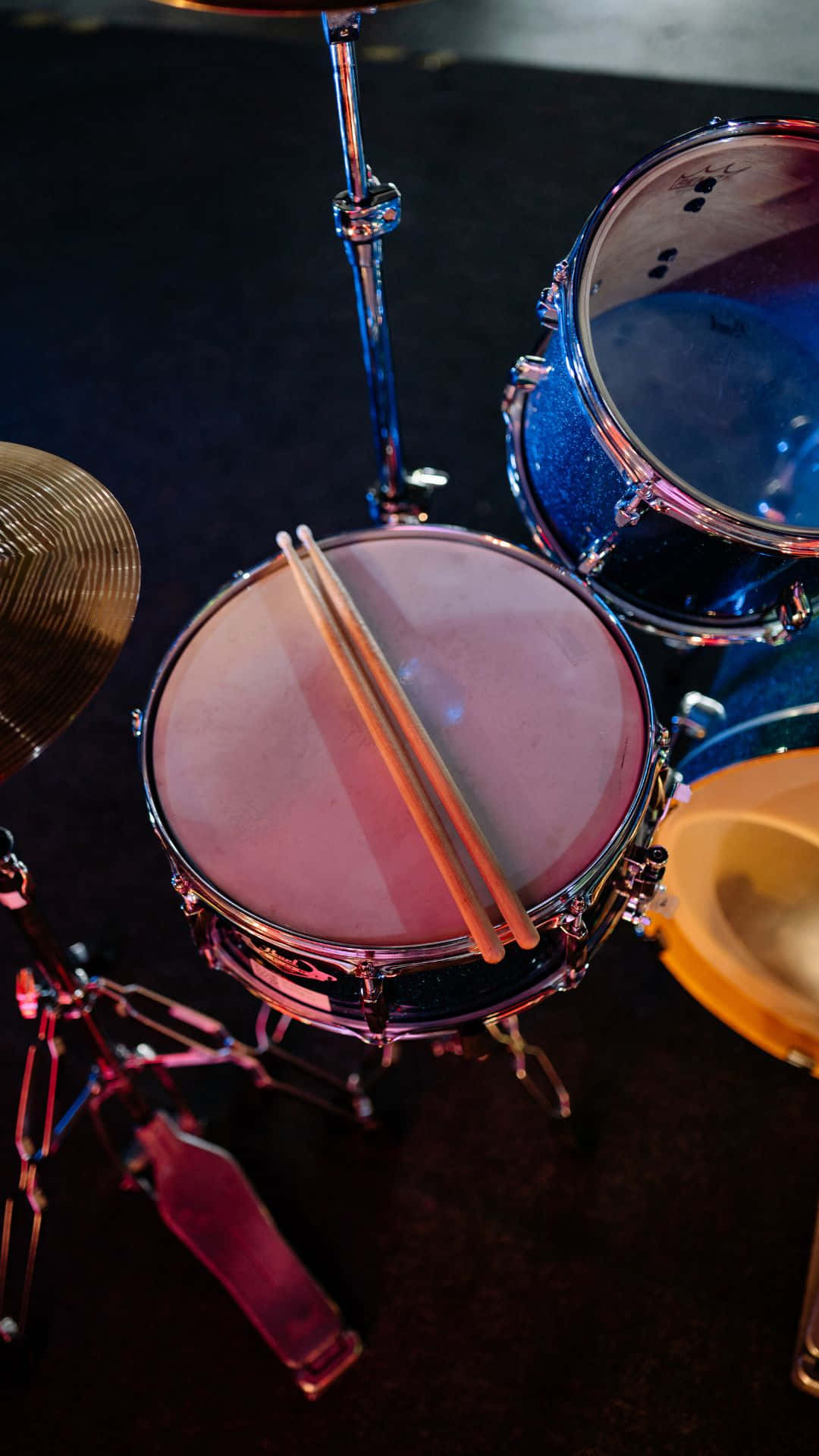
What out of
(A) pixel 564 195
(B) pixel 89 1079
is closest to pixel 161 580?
(B) pixel 89 1079

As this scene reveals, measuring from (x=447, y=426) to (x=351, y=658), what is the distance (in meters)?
1.38

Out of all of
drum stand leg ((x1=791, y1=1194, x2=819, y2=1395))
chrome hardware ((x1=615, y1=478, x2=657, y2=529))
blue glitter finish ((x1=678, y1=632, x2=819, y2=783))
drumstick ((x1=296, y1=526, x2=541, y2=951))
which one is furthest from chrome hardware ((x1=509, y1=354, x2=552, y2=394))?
drum stand leg ((x1=791, y1=1194, x2=819, y2=1395))

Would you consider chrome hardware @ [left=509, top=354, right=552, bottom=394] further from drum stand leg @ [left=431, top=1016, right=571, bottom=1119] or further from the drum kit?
drum stand leg @ [left=431, top=1016, right=571, bottom=1119]

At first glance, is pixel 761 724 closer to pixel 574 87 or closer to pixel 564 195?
pixel 564 195

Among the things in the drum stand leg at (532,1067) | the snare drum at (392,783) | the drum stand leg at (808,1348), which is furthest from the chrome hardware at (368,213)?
the drum stand leg at (808,1348)

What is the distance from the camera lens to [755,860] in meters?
1.37

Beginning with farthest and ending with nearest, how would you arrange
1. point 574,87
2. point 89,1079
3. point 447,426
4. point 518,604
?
point 574,87
point 447,426
point 89,1079
point 518,604

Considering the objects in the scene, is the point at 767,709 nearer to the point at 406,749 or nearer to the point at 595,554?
the point at 595,554

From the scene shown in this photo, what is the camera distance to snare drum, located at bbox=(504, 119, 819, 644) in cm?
121

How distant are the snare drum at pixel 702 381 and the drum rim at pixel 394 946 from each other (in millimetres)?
132

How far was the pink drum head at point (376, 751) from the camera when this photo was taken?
3.42ft

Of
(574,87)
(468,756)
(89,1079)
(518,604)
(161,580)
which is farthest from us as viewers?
(574,87)

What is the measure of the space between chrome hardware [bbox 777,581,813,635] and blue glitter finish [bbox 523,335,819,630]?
0.4 inches

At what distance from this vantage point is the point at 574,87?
10.2 feet
